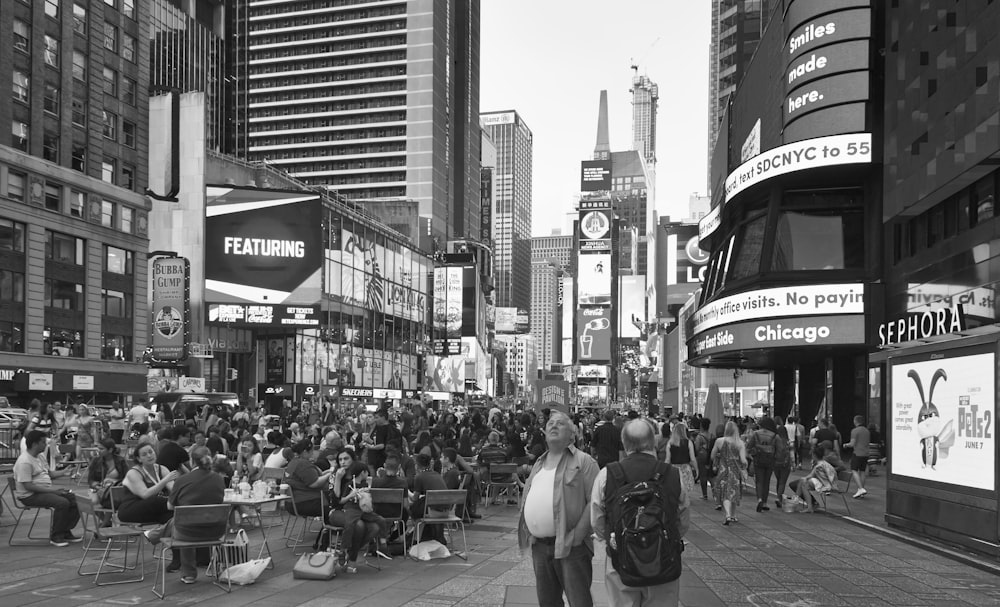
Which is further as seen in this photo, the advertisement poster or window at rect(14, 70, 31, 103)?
window at rect(14, 70, 31, 103)

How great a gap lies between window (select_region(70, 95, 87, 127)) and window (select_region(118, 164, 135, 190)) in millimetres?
3992

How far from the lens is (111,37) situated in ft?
177

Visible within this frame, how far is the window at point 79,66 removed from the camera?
5050 cm

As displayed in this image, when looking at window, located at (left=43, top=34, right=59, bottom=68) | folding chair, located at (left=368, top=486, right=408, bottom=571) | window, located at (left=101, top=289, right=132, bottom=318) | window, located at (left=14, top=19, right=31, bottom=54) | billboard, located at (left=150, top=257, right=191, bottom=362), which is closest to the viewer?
folding chair, located at (left=368, top=486, right=408, bottom=571)

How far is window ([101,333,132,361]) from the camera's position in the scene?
52156 mm

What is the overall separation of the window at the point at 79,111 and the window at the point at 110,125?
1.93 meters

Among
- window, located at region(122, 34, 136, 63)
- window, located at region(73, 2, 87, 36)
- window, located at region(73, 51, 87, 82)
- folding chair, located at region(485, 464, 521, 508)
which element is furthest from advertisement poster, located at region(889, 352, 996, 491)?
window, located at region(122, 34, 136, 63)

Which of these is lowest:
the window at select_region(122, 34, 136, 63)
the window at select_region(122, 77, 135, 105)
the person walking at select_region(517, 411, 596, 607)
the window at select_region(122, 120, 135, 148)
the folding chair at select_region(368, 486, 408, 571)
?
the folding chair at select_region(368, 486, 408, 571)

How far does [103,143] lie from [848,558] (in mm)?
50515

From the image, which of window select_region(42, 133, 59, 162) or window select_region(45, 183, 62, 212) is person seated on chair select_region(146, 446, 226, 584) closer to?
window select_region(45, 183, 62, 212)

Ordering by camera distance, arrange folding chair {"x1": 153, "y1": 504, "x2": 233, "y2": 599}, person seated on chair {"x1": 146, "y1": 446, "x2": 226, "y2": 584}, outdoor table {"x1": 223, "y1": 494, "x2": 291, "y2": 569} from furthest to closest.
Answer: outdoor table {"x1": 223, "y1": 494, "x2": 291, "y2": 569} < person seated on chair {"x1": 146, "y1": 446, "x2": 226, "y2": 584} < folding chair {"x1": 153, "y1": 504, "x2": 233, "y2": 599}

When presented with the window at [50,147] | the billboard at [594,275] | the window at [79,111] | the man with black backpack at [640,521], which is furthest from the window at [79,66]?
the billboard at [594,275]

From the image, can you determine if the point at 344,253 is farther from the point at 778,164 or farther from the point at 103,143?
the point at 778,164

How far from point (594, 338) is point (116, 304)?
379ft
